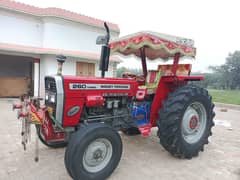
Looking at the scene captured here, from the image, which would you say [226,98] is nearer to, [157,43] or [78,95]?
[157,43]

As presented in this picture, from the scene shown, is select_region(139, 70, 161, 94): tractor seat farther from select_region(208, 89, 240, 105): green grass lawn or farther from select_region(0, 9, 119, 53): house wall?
select_region(208, 89, 240, 105): green grass lawn

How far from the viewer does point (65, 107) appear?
103 inches

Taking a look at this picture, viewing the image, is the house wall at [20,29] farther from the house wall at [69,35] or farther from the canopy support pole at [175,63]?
the canopy support pole at [175,63]

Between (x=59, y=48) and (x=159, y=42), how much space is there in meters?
8.32

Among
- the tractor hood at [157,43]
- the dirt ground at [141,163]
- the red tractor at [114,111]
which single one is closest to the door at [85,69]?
the dirt ground at [141,163]

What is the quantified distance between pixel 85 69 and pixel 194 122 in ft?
27.4

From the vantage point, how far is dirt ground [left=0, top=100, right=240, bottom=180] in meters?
2.63

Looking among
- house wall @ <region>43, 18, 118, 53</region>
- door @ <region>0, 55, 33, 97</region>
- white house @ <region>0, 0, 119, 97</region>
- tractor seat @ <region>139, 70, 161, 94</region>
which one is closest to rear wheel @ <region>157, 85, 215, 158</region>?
tractor seat @ <region>139, 70, 161, 94</region>

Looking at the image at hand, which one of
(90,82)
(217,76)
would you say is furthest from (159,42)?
(217,76)

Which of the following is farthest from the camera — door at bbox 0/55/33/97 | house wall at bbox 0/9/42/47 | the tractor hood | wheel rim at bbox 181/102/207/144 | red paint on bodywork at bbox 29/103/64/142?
door at bbox 0/55/33/97

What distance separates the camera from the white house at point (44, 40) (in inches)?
367

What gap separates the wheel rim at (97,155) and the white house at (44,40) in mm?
7994

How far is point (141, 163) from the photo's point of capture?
3.01m

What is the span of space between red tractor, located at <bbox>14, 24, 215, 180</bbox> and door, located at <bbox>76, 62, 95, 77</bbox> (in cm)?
721
